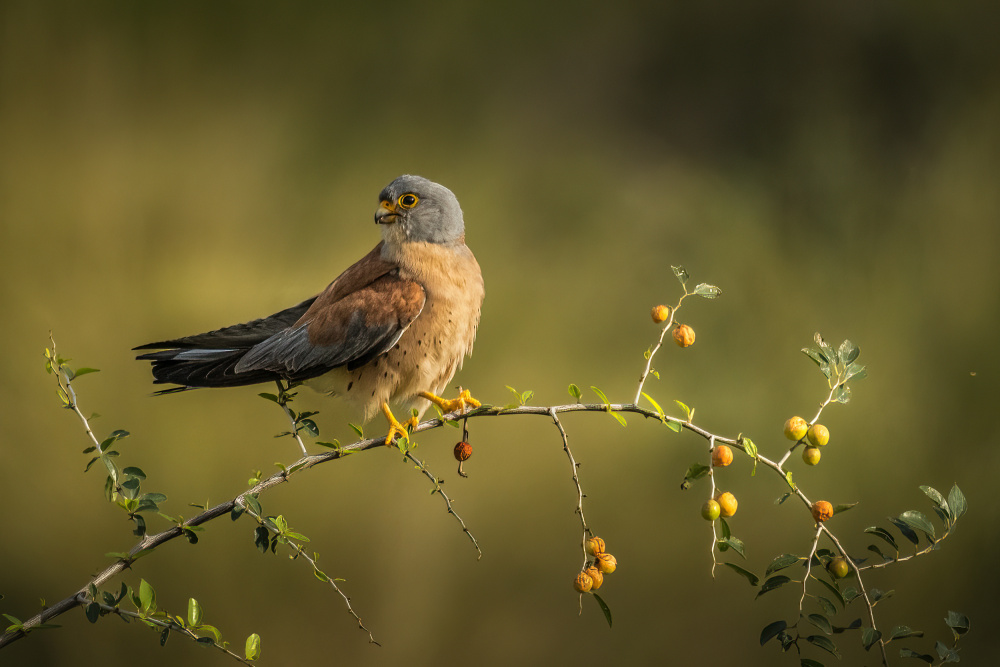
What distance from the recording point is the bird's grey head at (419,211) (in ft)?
5.19

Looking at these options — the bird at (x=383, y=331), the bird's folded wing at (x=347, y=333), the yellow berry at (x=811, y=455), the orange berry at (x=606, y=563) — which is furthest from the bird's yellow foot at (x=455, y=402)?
the yellow berry at (x=811, y=455)

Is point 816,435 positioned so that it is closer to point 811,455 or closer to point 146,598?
point 811,455

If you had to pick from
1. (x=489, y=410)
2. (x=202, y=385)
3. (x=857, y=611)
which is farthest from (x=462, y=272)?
(x=857, y=611)

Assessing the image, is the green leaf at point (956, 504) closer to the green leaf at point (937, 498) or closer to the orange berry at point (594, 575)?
the green leaf at point (937, 498)

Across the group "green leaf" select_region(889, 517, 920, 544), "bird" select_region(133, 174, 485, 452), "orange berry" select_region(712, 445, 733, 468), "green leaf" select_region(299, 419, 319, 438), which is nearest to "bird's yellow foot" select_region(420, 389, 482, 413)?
"bird" select_region(133, 174, 485, 452)

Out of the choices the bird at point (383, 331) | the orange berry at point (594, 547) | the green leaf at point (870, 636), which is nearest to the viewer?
the green leaf at point (870, 636)

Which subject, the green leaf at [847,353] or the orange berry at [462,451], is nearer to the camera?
the green leaf at [847,353]

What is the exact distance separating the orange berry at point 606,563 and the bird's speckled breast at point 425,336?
1.85 ft

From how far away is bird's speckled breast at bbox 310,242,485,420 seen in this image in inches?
63.5

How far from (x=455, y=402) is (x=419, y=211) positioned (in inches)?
15.6

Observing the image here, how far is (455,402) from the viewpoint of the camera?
63.2 inches

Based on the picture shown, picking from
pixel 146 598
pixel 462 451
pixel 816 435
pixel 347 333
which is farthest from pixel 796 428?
pixel 146 598

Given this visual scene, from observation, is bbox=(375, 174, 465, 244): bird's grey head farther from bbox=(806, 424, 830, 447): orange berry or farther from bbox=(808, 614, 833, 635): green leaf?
bbox=(808, 614, 833, 635): green leaf

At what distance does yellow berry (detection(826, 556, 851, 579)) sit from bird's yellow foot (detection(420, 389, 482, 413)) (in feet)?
2.25
